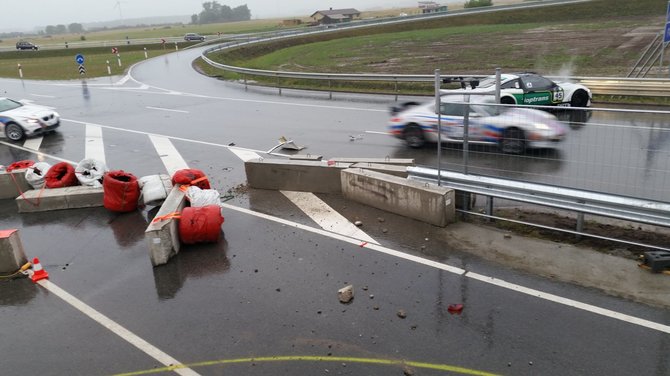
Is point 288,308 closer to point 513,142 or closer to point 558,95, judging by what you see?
point 513,142

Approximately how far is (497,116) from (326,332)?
4514mm

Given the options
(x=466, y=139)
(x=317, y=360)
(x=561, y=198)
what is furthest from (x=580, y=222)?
(x=317, y=360)

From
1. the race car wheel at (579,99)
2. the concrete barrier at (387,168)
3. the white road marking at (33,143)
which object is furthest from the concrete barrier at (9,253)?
the race car wheel at (579,99)

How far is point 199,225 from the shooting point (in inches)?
328

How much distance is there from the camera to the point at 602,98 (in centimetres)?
1914

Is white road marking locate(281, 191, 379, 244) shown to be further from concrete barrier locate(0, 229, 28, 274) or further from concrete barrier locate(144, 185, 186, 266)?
concrete barrier locate(0, 229, 28, 274)

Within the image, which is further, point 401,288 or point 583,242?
point 583,242

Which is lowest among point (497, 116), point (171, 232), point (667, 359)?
point (667, 359)

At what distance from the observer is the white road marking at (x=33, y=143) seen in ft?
55.5

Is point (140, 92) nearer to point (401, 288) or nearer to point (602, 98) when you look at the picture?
point (602, 98)

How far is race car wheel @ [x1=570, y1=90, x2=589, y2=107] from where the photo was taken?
57.1 feet

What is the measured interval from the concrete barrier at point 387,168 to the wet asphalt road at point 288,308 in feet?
2.87

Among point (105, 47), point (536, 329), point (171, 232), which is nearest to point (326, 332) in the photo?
point (536, 329)

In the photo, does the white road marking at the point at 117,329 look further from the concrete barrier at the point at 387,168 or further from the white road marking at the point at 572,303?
the concrete barrier at the point at 387,168
